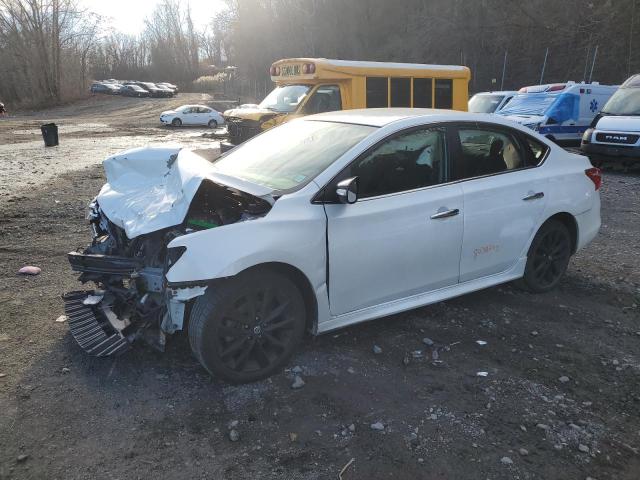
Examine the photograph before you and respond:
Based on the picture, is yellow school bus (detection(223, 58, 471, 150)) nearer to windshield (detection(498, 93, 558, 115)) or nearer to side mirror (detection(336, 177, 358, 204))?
windshield (detection(498, 93, 558, 115))

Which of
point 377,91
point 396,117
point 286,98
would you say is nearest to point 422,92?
point 377,91

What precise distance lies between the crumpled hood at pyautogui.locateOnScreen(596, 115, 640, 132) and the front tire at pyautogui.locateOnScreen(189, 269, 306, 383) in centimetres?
1041

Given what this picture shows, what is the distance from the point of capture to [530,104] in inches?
565

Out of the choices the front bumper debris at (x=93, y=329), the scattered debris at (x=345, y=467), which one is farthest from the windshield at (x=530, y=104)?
the scattered debris at (x=345, y=467)

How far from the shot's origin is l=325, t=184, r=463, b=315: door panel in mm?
3402

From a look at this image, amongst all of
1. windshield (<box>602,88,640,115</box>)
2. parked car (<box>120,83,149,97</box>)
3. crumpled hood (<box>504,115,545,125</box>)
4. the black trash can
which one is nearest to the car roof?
windshield (<box>602,88,640,115</box>)

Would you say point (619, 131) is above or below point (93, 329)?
above

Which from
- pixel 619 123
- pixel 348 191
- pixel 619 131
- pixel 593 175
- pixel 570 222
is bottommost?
pixel 570 222

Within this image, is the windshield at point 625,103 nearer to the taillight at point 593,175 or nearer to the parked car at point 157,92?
the taillight at point 593,175

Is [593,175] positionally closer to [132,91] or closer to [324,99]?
[324,99]

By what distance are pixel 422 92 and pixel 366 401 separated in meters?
8.99

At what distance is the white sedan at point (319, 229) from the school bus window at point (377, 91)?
19.7 ft

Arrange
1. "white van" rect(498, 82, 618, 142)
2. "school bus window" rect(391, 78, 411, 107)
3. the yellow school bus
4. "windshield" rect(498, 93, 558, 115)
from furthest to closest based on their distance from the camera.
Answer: "windshield" rect(498, 93, 558, 115)
"white van" rect(498, 82, 618, 142)
"school bus window" rect(391, 78, 411, 107)
the yellow school bus

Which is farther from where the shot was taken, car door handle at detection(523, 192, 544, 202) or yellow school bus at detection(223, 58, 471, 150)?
yellow school bus at detection(223, 58, 471, 150)
